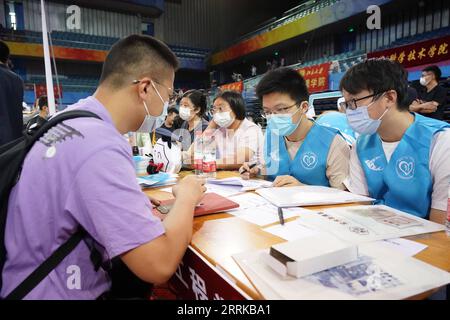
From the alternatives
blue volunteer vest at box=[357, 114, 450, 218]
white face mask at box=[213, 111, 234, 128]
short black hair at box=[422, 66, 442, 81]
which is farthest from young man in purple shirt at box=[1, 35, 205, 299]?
short black hair at box=[422, 66, 442, 81]

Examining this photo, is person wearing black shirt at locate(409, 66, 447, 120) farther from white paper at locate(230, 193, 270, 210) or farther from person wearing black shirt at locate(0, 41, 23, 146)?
person wearing black shirt at locate(0, 41, 23, 146)

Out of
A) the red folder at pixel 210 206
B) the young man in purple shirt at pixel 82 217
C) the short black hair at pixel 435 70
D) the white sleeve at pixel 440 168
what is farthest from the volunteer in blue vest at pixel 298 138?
the short black hair at pixel 435 70

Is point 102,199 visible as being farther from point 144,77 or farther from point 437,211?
point 437,211

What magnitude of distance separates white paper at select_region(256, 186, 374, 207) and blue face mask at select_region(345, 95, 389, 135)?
0.35 m

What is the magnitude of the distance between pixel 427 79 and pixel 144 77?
478 cm

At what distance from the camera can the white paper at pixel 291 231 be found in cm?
88

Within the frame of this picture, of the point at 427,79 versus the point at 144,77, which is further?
the point at 427,79

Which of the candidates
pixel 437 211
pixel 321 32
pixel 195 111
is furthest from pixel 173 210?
pixel 321 32

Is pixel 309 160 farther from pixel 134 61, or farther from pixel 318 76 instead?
pixel 318 76

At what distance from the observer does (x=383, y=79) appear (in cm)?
139

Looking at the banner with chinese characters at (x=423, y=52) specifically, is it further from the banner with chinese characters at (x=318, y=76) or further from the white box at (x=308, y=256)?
the white box at (x=308, y=256)

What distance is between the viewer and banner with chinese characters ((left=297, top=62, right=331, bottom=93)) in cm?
739

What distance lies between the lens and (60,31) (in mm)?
11820

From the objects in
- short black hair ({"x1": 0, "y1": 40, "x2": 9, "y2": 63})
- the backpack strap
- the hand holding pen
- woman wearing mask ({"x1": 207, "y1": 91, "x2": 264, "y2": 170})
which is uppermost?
short black hair ({"x1": 0, "y1": 40, "x2": 9, "y2": 63})
